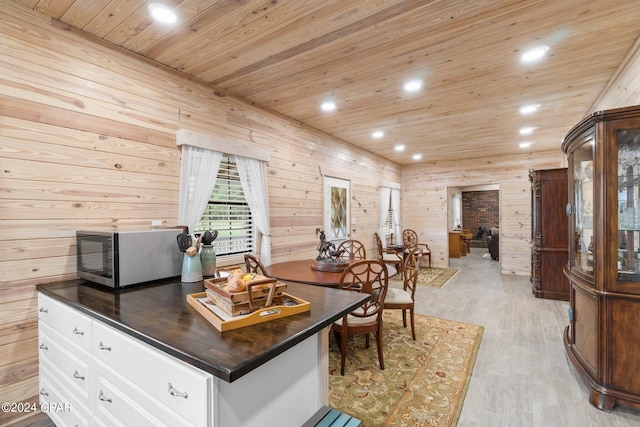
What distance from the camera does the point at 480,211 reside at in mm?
Answer: 11695

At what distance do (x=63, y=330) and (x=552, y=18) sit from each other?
368cm

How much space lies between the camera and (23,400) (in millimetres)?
1956

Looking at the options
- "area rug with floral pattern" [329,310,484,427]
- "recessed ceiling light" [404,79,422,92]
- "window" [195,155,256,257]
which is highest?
"recessed ceiling light" [404,79,422,92]

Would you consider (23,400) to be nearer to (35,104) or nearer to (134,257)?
(134,257)

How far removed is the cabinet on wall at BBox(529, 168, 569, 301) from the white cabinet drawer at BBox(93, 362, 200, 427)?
5.49 meters

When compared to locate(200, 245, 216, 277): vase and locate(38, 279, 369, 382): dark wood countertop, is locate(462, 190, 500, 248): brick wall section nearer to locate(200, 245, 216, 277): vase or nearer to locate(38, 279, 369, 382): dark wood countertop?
locate(200, 245, 216, 277): vase

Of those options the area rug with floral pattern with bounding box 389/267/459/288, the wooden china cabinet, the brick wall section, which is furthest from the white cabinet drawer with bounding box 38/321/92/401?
the brick wall section

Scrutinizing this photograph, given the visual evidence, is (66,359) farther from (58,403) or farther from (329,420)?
(329,420)

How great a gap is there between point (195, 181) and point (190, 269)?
106 centimetres

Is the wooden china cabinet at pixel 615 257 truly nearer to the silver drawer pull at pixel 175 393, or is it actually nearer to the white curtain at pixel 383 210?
the silver drawer pull at pixel 175 393

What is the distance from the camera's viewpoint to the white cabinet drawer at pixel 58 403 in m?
1.60

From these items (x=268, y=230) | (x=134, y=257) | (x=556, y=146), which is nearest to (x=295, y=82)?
(x=268, y=230)

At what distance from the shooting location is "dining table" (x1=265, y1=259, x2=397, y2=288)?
2561 mm

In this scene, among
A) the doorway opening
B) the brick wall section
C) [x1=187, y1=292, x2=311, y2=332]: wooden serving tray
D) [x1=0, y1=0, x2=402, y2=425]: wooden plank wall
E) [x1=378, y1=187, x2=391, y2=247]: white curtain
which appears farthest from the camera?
the brick wall section
